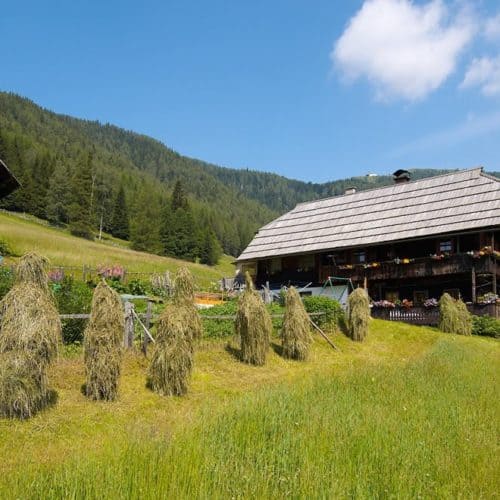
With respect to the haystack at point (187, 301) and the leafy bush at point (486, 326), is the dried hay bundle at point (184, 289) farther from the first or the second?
the leafy bush at point (486, 326)

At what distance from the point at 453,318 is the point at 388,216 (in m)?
10.9

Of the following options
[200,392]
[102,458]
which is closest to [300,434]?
[102,458]

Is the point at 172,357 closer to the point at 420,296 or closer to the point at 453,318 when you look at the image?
the point at 453,318

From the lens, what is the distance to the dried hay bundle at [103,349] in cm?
965

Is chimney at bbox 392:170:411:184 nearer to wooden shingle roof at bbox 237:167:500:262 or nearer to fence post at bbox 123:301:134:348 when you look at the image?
wooden shingle roof at bbox 237:167:500:262

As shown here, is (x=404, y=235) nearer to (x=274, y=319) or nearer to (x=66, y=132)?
(x=274, y=319)

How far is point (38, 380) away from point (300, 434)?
4.39 meters

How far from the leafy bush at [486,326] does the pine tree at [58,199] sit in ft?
218

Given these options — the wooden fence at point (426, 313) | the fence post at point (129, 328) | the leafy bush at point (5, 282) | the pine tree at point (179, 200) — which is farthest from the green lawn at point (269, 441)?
the pine tree at point (179, 200)

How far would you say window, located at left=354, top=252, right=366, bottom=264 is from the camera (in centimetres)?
3241

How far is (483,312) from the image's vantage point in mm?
25391

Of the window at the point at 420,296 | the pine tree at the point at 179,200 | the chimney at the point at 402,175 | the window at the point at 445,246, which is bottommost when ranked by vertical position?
the window at the point at 420,296

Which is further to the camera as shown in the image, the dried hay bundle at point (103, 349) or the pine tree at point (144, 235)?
the pine tree at point (144, 235)

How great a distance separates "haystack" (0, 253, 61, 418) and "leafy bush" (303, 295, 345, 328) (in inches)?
487
